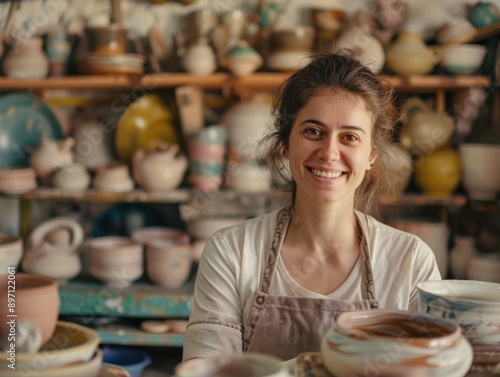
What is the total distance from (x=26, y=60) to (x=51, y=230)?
92 cm

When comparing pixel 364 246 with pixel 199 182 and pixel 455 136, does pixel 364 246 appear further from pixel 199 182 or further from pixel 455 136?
pixel 455 136

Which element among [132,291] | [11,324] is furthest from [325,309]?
[132,291]

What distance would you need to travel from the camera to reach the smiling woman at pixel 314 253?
5.16 ft

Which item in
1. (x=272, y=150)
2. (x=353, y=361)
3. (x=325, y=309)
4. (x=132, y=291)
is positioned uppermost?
(x=272, y=150)

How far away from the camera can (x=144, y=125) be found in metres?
3.57

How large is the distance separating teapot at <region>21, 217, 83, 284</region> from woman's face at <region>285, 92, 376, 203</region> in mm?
1936

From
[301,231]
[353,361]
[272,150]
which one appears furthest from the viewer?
[272,150]

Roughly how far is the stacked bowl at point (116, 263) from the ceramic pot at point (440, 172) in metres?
1.53

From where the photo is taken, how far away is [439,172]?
3.27m

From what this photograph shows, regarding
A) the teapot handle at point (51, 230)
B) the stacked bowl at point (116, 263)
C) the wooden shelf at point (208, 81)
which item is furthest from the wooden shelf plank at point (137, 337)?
the wooden shelf at point (208, 81)

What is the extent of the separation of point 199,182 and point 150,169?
0.26m

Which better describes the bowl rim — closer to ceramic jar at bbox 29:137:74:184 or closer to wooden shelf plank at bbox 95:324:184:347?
wooden shelf plank at bbox 95:324:184:347

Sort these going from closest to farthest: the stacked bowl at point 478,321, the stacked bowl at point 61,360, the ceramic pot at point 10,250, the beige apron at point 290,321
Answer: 1. the stacked bowl at point 61,360
2. the stacked bowl at point 478,321
3. the beige apron at point 290,321
4. the ceramic pot at point 10,250

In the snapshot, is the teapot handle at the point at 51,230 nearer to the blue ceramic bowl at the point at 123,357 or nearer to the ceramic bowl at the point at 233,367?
the blue ceramic bowl at the point at 123,357
